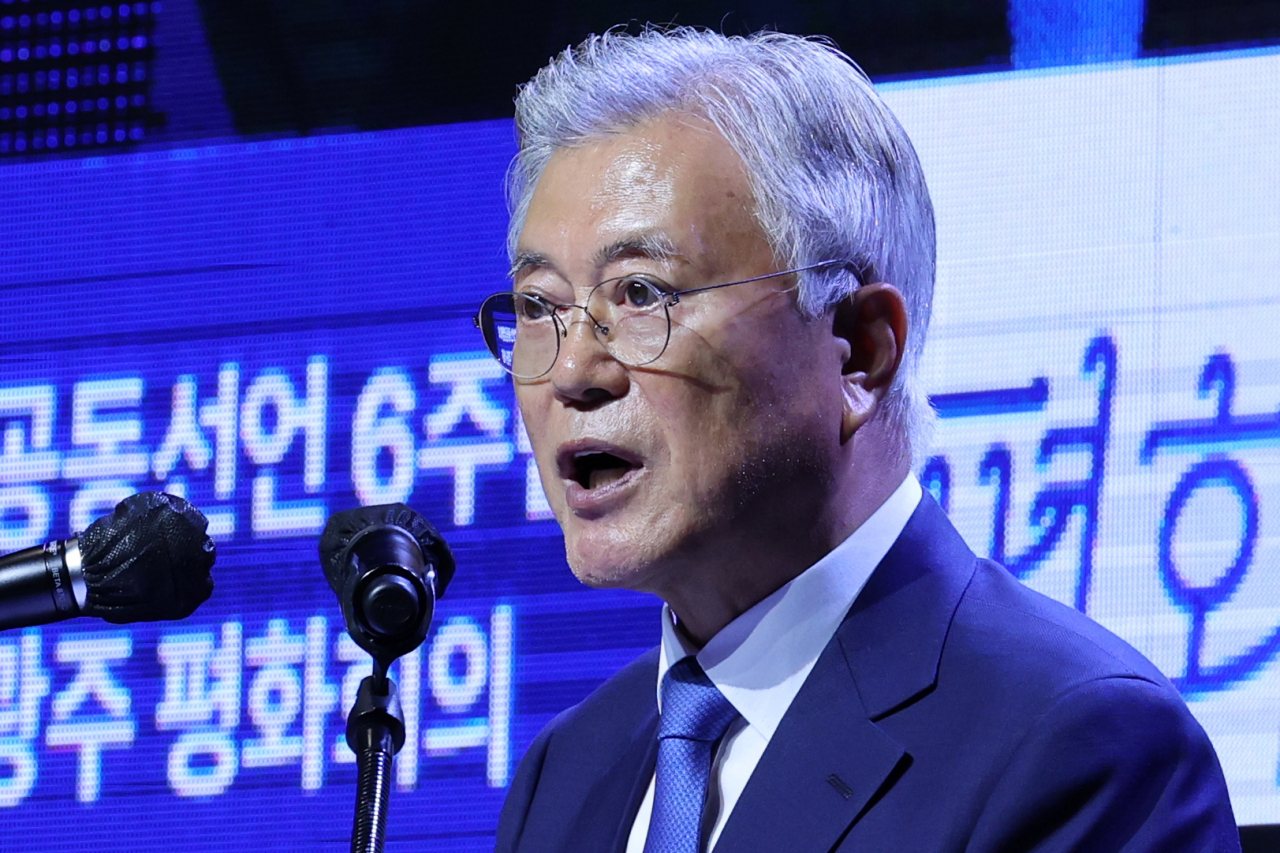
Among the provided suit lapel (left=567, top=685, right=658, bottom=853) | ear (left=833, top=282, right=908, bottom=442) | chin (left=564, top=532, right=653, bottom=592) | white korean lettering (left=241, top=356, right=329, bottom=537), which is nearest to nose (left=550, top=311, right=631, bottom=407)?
chin (left=564, top=532, right=653, bottom=592)

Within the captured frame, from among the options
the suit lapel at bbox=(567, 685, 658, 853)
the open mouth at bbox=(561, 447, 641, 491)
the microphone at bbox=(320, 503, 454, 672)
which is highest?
the open mouth at bbox=(561, 447, 641, 491)

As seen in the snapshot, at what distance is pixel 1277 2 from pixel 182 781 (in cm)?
245

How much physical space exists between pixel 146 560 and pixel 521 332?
0.55 m

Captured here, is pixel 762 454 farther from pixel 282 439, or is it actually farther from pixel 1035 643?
pixel 282 439

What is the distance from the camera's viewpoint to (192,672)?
2.88 m

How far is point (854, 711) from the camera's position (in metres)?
1.71

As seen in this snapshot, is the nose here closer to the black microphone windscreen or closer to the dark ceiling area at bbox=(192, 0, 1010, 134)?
the black microphone windscreen

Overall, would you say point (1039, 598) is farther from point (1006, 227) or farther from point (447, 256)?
point (447, 256)

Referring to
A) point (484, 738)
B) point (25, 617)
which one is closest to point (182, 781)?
point (484, 738)

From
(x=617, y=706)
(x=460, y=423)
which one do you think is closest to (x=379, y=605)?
(x=617, y=706)

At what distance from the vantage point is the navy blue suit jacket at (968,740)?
1506 millimetres

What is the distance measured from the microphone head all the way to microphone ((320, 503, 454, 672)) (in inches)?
5.8

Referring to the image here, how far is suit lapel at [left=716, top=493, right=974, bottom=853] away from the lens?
164 centimetres

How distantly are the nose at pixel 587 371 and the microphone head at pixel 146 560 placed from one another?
449 mm
